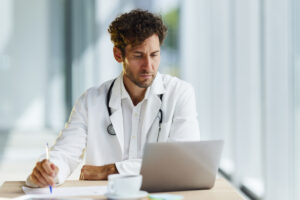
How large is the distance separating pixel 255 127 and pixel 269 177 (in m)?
1.38

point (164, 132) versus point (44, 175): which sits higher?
point (164, 132)

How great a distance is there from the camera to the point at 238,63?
5.13 metres

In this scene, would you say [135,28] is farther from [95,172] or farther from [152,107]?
[95,172]

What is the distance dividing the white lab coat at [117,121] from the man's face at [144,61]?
13 centimetres

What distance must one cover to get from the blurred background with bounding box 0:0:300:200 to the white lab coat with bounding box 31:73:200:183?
53.4 inches

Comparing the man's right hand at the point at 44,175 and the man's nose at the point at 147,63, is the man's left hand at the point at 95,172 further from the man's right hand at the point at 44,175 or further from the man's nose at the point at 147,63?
the man's nose at the point at 147,63

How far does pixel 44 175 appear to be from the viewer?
77.3 inches

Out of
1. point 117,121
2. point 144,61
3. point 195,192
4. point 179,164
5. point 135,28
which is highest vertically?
point 135,28

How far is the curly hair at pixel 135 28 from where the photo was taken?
2.59 metres

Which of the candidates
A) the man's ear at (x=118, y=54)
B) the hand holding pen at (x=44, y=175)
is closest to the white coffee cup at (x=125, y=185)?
the hand holding pen at (x=44, y=175)

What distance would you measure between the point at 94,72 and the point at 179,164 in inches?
199

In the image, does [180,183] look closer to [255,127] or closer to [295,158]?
[295,158]

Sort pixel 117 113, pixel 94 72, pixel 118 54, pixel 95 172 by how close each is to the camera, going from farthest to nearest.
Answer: pixel 94 72, pixel 118 54, pixel 117 113, pixel 95 172

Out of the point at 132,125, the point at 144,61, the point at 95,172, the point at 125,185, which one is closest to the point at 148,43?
the point at 144,61
